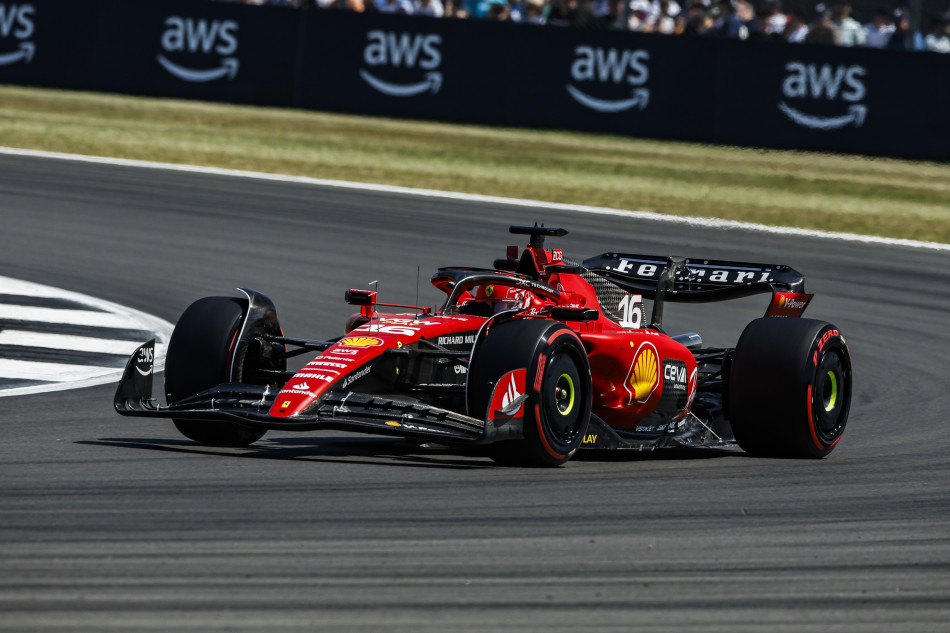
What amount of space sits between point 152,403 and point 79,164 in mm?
14713

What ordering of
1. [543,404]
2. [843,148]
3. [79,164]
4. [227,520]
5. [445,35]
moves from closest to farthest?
1. [227,520]
2. [543,404]
3. [79,164]
4. [843,148]
5. [445,35]

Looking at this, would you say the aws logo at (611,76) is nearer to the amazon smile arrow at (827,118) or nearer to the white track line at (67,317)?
the amazon smile arrow at (827,118)

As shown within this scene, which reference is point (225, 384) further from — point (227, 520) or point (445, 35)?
point (445, 35)

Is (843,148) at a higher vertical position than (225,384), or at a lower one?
higher

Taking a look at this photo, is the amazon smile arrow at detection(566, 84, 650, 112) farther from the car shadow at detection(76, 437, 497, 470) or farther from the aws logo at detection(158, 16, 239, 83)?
the car shadow at detection(76, 437, 497, 470)

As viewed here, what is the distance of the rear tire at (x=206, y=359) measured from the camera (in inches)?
319

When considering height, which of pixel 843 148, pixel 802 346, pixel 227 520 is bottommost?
pixel 227 520

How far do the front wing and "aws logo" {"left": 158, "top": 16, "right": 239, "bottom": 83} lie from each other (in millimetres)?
20609

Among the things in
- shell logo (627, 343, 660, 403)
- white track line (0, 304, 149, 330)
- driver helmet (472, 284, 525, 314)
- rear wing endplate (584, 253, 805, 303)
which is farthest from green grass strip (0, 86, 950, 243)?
driver helmet (472, 284, 525, 314)

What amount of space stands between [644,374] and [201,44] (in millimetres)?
20571

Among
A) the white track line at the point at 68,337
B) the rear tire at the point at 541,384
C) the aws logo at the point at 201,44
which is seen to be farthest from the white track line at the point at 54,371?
the aws logo at the point at 201,44

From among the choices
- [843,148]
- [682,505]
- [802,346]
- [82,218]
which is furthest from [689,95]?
[682,505]

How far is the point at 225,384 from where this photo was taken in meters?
7.86

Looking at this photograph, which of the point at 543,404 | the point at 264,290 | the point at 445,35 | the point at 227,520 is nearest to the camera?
the point at 227,520
